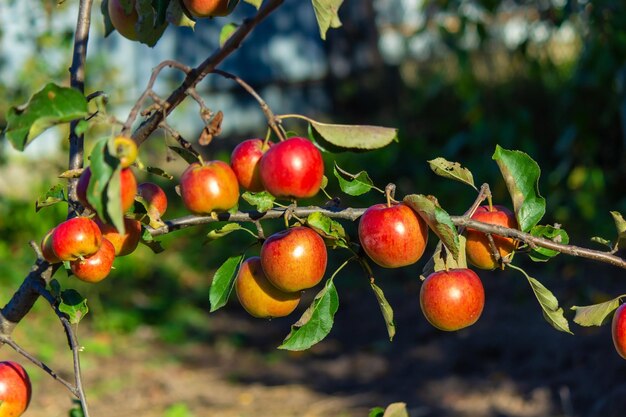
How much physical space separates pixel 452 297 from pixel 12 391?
489 millimetres

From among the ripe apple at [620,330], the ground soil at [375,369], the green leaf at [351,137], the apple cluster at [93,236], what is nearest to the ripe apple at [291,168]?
the green leaf at [351,137]

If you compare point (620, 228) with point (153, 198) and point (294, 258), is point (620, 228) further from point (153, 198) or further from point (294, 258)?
point (153, 198)

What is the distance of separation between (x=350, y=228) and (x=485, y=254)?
319 cm

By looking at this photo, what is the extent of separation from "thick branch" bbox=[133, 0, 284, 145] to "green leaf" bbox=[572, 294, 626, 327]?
0.45m

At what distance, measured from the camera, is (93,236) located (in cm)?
81

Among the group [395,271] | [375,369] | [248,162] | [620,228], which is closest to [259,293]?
[248,162]

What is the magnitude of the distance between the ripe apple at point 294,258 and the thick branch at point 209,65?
172 millimetres

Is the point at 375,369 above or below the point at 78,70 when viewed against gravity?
below

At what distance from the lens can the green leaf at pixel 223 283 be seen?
0.94 metres

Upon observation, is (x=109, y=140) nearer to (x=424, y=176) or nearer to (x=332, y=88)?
(x=424, y=176)

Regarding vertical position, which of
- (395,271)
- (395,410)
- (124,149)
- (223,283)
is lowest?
(395,271)

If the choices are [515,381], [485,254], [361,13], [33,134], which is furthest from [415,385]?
[361,13]

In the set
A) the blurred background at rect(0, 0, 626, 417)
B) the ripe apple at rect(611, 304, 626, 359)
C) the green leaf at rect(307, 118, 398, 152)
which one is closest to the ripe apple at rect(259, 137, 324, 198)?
the green leaf at rect(307, 118, 398, 152)

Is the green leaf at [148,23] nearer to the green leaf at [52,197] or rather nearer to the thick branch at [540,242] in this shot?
the green leaf at [52,197]
